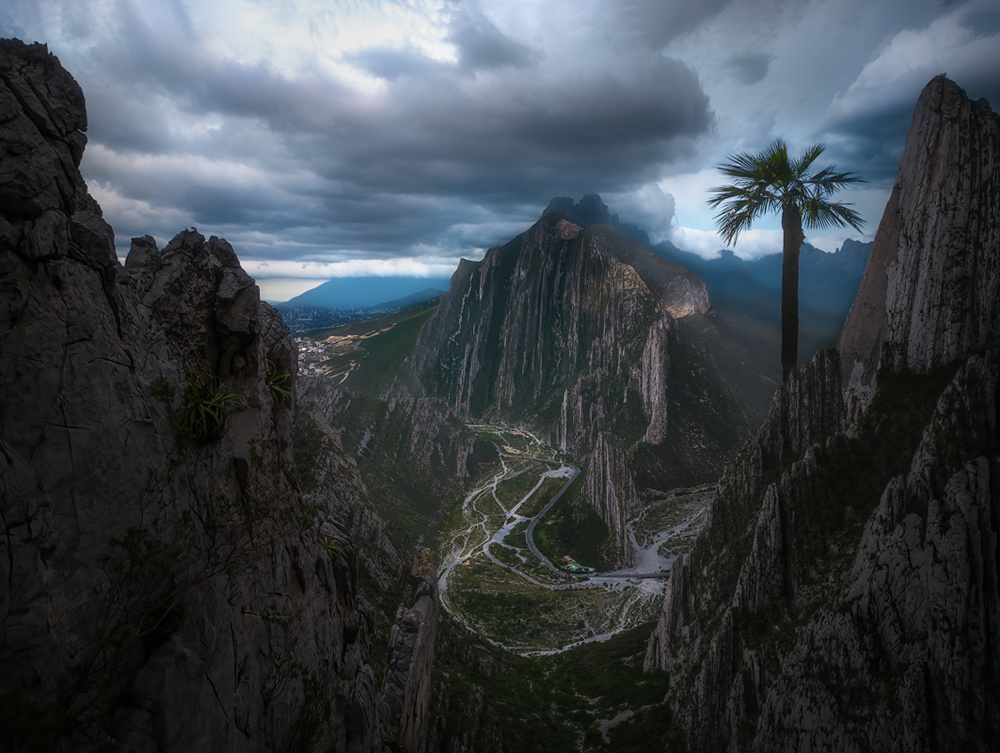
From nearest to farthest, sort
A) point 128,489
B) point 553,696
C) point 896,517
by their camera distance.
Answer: point 128,489, point 896,517, point 553,696

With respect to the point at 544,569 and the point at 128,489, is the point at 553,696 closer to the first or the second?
the point at 544,569

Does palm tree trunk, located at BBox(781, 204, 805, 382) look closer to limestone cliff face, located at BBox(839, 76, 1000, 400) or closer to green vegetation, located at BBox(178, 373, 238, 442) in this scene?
limestone cliff face, located at BBox(839, 76, 1000, 400)

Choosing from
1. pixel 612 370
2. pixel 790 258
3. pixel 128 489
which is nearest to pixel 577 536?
pixel 790 258

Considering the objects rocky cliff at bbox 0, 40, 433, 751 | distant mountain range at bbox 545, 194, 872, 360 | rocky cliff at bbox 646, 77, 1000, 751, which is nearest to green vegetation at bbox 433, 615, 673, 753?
rocky cliff at bbox 646, 77, 1000, 751

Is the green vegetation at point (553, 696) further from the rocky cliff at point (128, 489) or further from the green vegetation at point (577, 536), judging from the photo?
the green vegetation at point (577, 536)

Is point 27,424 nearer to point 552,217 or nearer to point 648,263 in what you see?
point 648,263

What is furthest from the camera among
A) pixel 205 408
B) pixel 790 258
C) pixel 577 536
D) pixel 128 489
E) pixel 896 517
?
pixel 577 536

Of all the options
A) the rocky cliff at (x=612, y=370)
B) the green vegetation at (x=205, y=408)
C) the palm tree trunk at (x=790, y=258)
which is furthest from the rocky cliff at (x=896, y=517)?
the rocky cliff at (x=612, y=370)
